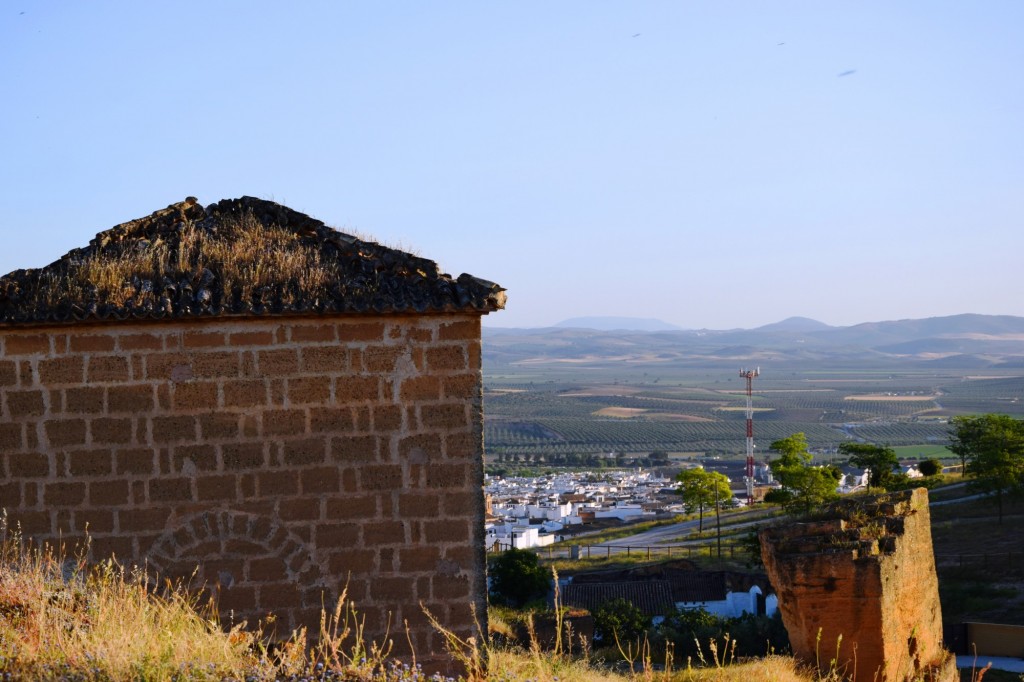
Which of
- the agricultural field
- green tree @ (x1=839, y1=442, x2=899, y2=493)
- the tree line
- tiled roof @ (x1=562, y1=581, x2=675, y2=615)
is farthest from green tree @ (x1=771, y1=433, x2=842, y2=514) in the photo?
the agricultural field

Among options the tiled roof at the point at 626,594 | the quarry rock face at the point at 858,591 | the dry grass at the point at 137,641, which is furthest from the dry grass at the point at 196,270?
the tiled roof at the point at 626,594

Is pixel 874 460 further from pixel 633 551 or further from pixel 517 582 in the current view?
pixel 517 582

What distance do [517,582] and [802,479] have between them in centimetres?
1138

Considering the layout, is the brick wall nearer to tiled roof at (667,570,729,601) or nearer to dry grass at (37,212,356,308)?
dry grass at (37,212,356,308)

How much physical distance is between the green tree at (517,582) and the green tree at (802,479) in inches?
380

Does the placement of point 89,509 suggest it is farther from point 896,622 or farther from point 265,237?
point 896,622

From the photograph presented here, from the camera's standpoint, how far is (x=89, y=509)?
6.56m

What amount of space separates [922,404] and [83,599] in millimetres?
129402

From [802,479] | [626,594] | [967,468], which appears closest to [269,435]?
[626,594]

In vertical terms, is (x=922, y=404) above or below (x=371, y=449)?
below

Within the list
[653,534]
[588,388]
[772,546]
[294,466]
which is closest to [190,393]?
[294,466]

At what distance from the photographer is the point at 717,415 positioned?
120 meters

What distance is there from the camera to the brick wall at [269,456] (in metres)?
6.55

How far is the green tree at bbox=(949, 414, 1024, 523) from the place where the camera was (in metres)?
31.7
